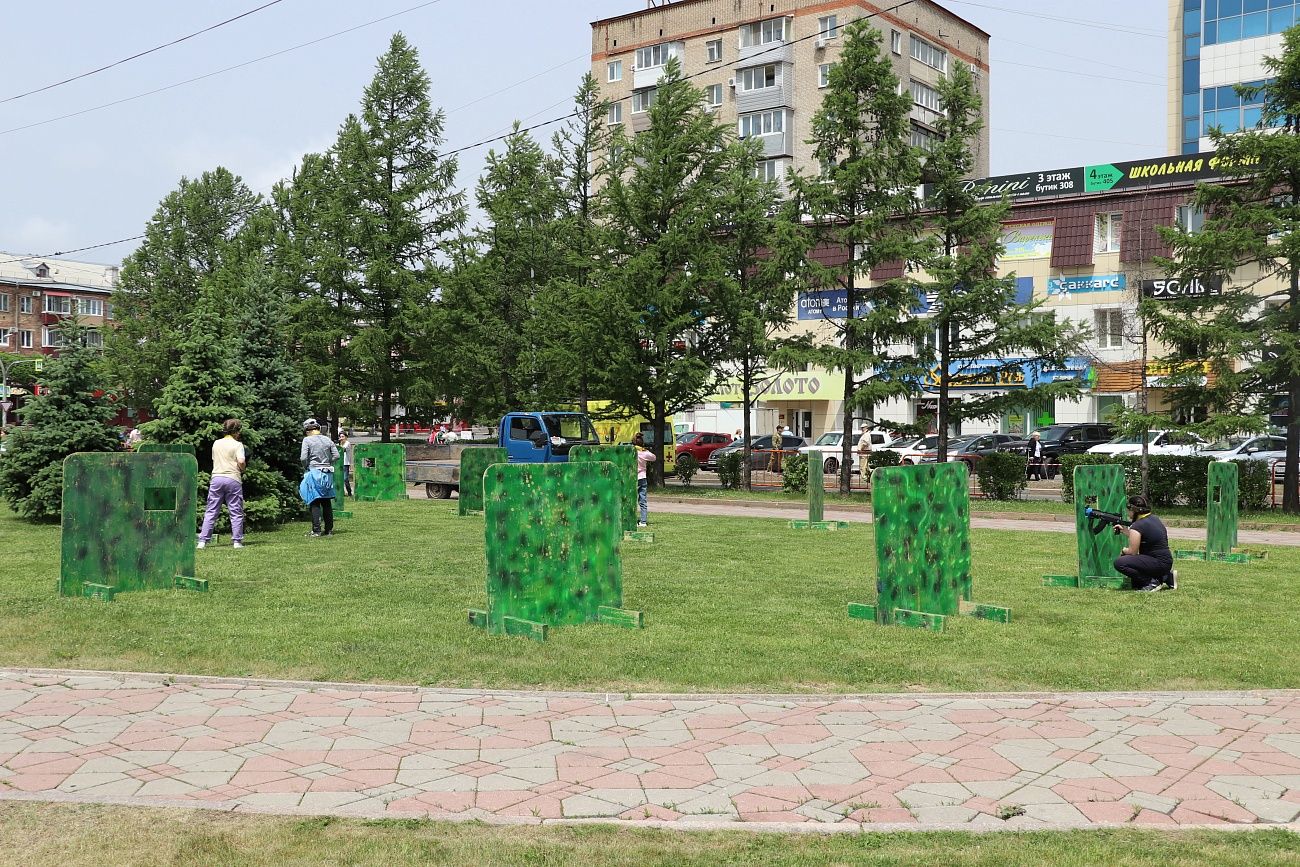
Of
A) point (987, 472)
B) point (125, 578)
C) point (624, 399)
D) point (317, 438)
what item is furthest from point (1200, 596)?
point (624, 399)

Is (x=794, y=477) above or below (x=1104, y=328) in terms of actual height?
below

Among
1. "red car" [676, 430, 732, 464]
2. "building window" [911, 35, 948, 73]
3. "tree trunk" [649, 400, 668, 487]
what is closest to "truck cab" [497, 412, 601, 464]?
"tree trunk" [649, 400, 668, 487]

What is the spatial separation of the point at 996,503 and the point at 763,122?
142 ft

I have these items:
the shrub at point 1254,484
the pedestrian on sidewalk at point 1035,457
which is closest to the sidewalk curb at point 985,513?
the shrub at point 1254,484

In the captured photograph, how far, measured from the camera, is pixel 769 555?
1573 centimetres

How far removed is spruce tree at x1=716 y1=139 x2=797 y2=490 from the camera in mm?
31781

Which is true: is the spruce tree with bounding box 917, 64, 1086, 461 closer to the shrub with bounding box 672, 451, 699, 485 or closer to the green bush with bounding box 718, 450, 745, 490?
the green bush with bounding box 718, 450, 745, 490

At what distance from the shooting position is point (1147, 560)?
1188cm

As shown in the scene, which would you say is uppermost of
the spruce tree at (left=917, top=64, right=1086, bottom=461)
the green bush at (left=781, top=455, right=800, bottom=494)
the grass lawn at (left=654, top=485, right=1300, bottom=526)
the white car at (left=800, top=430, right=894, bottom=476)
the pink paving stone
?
the spruce tree at (left=917, top=64, right=1086, bottom=461)

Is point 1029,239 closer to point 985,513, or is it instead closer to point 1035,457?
point 1035,457

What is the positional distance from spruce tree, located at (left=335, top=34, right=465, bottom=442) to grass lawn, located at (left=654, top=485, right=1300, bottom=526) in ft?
35.4

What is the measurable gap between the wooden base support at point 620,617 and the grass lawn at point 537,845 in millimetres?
4673

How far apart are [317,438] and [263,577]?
5.25 m

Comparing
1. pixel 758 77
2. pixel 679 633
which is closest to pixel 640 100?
pixel 758 77
